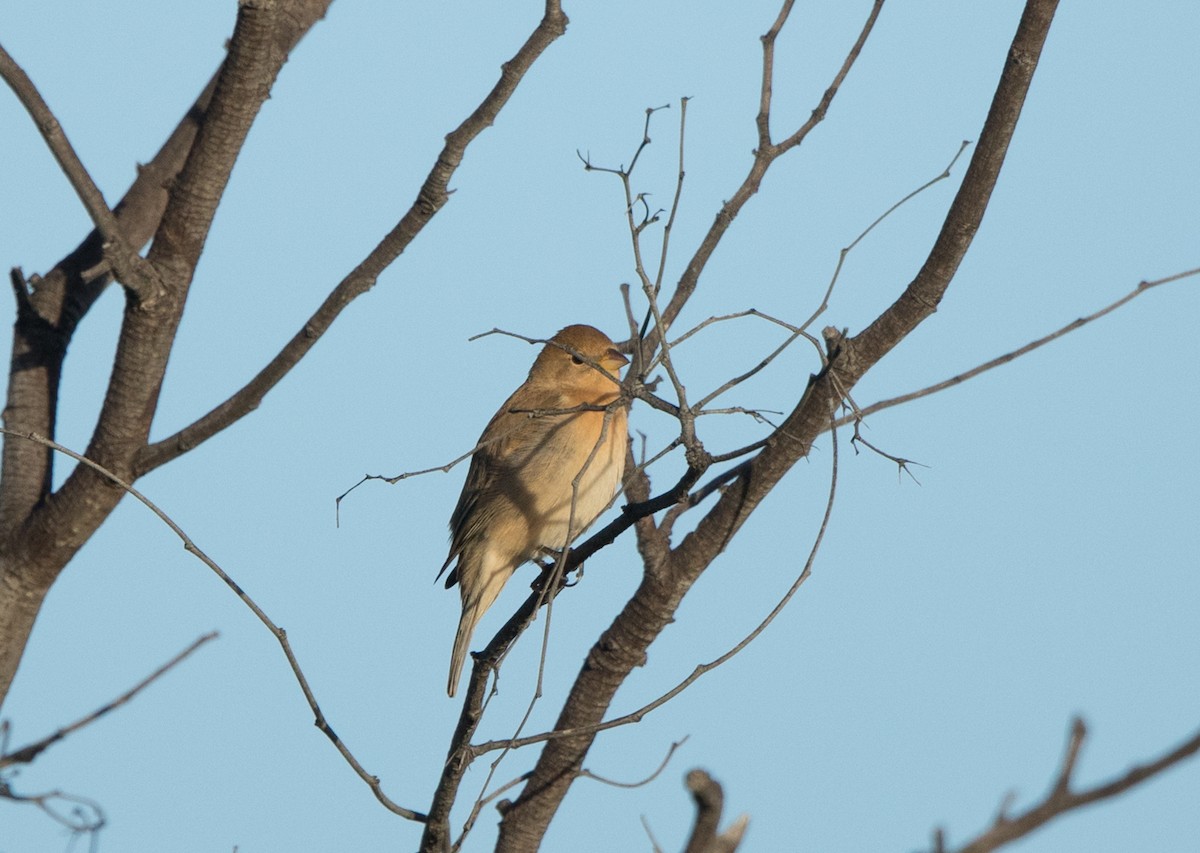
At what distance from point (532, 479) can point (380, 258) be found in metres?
1.81


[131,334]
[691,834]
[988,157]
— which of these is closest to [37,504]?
[131,334]

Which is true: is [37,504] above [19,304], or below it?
below

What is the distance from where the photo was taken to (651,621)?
4895 mm

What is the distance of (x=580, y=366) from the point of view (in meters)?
6.35

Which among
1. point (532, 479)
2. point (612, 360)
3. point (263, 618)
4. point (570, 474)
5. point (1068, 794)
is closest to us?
point (1068, 794)

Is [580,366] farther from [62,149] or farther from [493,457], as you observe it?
[62,149]

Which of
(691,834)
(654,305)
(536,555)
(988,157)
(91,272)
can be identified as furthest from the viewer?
(536,555)

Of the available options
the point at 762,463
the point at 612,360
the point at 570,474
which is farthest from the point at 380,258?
the point at 612,360

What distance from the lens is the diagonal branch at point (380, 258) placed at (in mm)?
4363

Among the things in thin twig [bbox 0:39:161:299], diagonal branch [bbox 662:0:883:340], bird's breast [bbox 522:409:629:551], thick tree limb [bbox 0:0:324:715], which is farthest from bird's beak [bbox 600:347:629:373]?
thin twig [bbox 0:39:161:299]

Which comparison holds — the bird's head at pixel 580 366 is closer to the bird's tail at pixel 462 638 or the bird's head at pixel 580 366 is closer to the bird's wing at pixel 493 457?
the bird's wing at pixel 493 457

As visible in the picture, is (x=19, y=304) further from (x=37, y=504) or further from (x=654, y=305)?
(x=654, y=305)

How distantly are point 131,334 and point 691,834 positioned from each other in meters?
3.52

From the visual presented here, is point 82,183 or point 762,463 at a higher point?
point 82,183
